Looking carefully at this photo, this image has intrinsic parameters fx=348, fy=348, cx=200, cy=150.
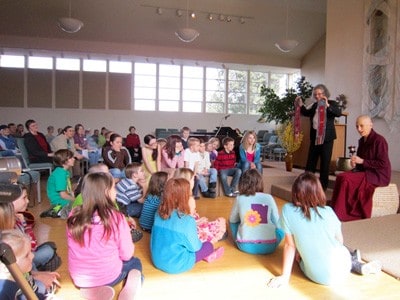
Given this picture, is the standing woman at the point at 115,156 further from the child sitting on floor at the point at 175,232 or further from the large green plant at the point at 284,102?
the large green plant at the point at 284,102

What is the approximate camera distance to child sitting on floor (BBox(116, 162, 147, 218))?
3846mm

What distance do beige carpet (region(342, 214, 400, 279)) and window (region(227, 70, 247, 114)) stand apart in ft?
38.3

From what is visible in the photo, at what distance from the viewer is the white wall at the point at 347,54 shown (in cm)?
677

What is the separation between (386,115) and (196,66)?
9365 mm

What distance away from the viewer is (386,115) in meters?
5.97

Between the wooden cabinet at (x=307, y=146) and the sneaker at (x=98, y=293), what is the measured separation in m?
4.20

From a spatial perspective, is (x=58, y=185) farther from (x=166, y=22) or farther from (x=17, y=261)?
(x=166, y=22)

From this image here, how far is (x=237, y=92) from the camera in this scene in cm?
1484

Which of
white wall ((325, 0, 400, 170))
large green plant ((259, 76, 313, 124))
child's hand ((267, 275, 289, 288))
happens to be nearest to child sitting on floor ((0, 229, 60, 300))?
child's hand ((267, 275, 289, 288))

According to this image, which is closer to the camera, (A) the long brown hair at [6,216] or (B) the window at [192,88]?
(A) the long brown hair at [6,216]

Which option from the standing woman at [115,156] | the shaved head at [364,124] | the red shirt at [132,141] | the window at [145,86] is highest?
the window at [145,86]

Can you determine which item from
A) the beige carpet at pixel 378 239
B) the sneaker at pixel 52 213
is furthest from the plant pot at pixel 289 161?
the sneaker at pixel 52 213

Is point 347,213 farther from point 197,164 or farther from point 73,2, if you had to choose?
point 73,2

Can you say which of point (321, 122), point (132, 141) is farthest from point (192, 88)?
point (321, 122)
